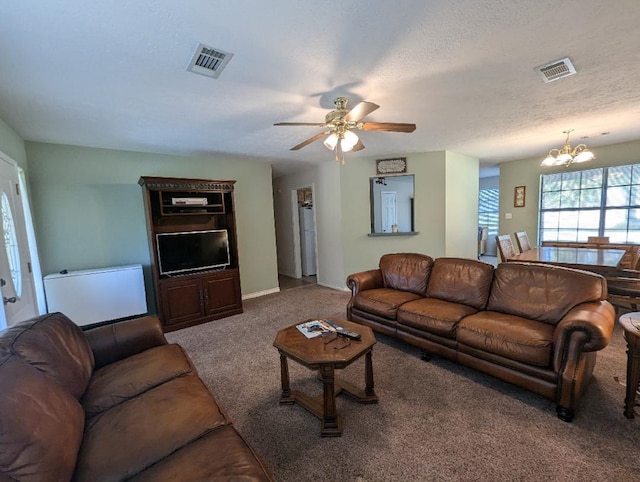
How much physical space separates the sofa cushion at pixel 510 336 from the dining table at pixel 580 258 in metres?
1.43

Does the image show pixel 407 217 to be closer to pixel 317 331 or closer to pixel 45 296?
pixel 317 331

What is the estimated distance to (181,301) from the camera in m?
3.69

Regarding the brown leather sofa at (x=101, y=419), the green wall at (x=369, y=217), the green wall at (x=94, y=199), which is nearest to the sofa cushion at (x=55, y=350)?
the brown leather sofa at (x=101, y=419)

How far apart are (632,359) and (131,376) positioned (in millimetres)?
3057

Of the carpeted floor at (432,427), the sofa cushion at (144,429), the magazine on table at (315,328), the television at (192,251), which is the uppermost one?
the television at (192,251)

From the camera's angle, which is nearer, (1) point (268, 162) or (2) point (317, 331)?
(2) point (317, 331)

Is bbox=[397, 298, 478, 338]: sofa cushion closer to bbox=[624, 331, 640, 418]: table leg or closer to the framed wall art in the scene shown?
bbox=[624, 331, 640, 418]: table leg

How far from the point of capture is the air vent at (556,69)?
197 centimetres

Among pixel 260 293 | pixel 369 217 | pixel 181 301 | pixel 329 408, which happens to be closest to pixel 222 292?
pixel 181 301

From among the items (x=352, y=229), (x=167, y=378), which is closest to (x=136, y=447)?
(x=167, y=378)

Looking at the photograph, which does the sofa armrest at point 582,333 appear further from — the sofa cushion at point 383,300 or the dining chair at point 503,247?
the dining chair at point 503,247

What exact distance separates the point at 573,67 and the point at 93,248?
17.3 feet

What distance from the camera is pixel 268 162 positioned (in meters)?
4.94

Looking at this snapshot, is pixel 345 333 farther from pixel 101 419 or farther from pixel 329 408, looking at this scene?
pixel 101 419
